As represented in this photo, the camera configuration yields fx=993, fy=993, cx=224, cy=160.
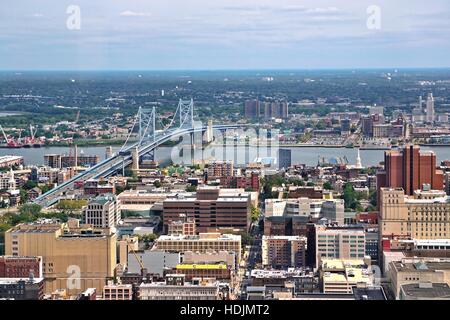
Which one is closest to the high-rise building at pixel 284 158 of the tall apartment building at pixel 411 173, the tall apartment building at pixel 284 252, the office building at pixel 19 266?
the tall apartment building at pixel 411 173

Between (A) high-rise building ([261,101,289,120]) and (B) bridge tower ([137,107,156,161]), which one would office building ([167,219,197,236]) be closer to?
(B) bridge tower ([137,107,156,161])

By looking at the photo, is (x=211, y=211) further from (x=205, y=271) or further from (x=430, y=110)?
(x=430, y=110)

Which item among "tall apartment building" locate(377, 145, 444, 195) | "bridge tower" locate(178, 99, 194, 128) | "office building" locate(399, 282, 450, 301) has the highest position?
"bridge tower" locate(178, 99, 194, 128)

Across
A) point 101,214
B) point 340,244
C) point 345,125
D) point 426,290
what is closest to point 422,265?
point 426,290

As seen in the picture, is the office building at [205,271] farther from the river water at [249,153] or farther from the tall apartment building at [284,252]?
the river water at [249,153]

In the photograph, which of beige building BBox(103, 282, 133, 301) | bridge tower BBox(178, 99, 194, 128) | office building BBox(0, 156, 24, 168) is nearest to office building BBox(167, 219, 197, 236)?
beige building BBox(103, 282, 133, 301)
